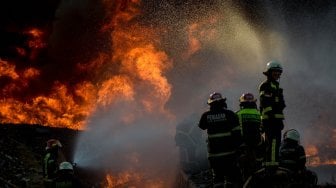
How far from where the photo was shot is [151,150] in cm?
1945

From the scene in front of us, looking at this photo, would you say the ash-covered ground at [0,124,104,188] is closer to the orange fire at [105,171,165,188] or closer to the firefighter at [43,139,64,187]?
the orange fire at [105,171,165,188]

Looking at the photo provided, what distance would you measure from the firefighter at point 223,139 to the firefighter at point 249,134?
0.39 meters

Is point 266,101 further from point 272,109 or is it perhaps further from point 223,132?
point 223,132

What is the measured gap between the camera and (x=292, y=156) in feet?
28.2

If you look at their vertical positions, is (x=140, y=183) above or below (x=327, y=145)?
below

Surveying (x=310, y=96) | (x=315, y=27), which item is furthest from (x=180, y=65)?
(x=315, y=27)

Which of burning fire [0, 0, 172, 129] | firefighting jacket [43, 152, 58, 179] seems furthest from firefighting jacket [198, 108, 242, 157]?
burning fire [0, 0, 172, 129]

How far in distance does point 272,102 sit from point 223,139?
130 centimetres

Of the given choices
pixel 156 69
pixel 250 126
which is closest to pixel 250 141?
pixel 250 126

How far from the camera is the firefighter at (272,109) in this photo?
798 centimetres

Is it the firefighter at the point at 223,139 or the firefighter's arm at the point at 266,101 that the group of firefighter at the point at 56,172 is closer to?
the firefighter at the point at 223,139

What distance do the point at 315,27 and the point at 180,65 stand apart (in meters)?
11.5

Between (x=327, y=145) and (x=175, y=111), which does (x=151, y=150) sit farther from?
(x=327, y=145)

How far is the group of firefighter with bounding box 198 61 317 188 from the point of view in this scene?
7707 mm
